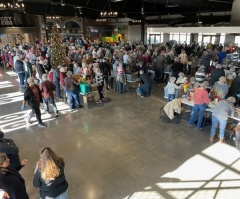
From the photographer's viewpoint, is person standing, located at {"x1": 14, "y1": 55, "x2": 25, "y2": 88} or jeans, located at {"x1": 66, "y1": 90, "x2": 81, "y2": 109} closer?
jeans, located at {"x1": 66, "y1": 90, "x2": 81, "y2": 109}

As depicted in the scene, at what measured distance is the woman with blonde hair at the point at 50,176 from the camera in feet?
7.83

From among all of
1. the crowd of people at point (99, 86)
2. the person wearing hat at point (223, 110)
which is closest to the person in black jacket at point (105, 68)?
the crowd of people at point (99, 86)

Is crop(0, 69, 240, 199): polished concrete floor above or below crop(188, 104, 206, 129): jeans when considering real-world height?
below

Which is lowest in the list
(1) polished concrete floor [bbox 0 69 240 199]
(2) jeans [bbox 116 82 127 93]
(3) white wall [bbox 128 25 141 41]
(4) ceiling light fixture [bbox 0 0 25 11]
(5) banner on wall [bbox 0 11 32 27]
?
(1) polished concrete floor [bbox 0 69 240 199]

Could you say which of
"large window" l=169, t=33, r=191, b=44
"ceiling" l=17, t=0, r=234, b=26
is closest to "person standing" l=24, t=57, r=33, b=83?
"ceiling" l=17, t=0, r=234, b=26

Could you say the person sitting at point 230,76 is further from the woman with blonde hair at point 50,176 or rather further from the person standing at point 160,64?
the woman with blonde hair at point 50,176

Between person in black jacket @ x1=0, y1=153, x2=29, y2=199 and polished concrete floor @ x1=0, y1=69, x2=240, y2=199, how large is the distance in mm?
1377

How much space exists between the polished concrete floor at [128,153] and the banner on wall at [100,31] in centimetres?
1995

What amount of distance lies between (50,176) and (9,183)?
0.42m

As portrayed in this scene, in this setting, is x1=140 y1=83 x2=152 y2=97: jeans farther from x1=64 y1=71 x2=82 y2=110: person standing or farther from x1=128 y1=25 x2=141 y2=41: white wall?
x1=128 y1=25 x2=141 y2=41: white wall

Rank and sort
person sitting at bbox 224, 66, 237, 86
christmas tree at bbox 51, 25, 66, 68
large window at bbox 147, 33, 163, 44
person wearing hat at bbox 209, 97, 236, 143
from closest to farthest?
person wearing hat at bbox 209, 97, 236, 143 → person sitting at bbox 224, 66, 237, 86 → christmas tree at bbox 51, 25, 66, 68 → large window at bbox 147, 33, 163, 44

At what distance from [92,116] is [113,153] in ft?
7.08

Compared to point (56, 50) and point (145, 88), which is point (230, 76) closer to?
point (145, 88)

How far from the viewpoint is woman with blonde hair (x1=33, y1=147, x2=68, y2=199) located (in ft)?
7.83
